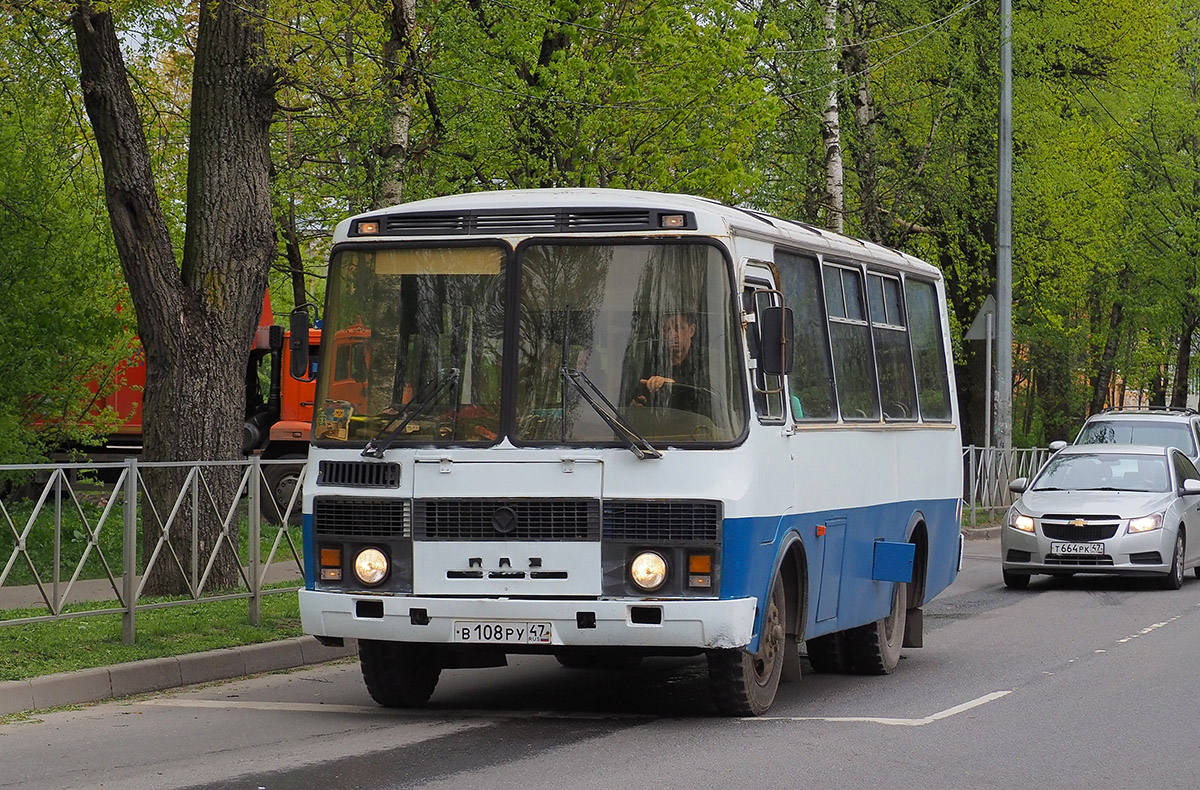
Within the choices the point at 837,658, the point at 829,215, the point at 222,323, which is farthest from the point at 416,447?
the point at 829,215

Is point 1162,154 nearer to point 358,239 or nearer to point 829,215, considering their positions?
point 829,215

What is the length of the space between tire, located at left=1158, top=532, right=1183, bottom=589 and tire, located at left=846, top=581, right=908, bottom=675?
7.73 meters

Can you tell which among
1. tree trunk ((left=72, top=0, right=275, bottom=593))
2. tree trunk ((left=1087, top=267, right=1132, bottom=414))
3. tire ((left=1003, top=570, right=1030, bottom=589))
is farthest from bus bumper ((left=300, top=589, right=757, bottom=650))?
tree trunk ((left=1087, top=267, right=1132, bottom=414))

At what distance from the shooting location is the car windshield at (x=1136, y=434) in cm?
2758

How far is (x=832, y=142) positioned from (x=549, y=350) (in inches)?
838

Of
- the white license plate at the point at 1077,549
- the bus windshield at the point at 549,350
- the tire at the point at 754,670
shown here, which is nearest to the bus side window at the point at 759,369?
the bus windshield at the point at 549,350

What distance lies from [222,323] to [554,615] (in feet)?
22.3

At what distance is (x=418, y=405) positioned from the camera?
9.85 m

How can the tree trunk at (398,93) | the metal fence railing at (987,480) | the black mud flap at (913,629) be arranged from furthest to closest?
1. the metal fence railing at (987,480)
2. the tree trunk at (398,93)
3. the black mud flap at (913,629)

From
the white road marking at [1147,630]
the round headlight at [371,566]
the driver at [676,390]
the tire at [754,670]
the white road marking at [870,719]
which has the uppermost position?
the driver at [676,390]

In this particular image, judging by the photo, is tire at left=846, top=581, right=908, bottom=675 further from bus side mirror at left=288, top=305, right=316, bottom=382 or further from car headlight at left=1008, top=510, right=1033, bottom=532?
car headlight at left=1008, top=510, right=1033, bottom=532

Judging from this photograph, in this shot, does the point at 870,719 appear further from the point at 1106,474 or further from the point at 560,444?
the point at 1106,474

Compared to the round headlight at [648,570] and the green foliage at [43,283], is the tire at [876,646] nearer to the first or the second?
the round headlight at [648,570]

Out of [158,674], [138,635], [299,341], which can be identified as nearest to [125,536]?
[138,635]
